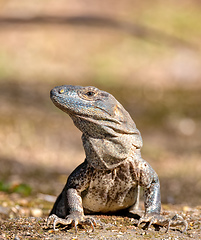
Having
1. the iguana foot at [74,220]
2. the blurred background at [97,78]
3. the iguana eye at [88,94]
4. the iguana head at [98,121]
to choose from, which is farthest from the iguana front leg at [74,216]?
the blurred background at [97,78]

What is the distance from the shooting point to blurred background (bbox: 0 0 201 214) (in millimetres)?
9578

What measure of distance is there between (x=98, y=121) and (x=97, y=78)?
12227 millimetres

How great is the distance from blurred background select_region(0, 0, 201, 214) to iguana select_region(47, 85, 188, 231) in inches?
114

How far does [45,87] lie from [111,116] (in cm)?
1142

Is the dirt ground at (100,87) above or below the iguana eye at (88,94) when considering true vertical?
above

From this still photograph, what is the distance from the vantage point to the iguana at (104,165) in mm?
4082

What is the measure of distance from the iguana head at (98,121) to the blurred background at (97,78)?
333cm

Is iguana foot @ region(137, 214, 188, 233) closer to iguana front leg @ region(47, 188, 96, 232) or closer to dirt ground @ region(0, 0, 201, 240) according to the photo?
dirt ground @ region(0, 0, 201, 240)

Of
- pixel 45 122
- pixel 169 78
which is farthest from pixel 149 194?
pixel 169 78

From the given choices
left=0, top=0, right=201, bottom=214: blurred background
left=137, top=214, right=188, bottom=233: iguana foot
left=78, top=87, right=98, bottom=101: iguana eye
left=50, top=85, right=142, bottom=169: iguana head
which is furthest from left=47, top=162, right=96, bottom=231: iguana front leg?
left=0, top=0, right=201, bottom=214: blurred background

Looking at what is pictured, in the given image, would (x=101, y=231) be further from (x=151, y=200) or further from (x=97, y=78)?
(x=97, y=78)

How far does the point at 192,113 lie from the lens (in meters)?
14.0

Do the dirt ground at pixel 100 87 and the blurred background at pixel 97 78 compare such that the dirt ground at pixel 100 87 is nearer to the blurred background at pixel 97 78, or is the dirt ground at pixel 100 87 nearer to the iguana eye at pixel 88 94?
the blurred background at pixel 97 78

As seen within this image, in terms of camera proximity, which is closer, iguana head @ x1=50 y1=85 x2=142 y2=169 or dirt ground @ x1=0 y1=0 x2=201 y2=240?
iguana head @ x1=50 y1=85 x2=142 y2=169
